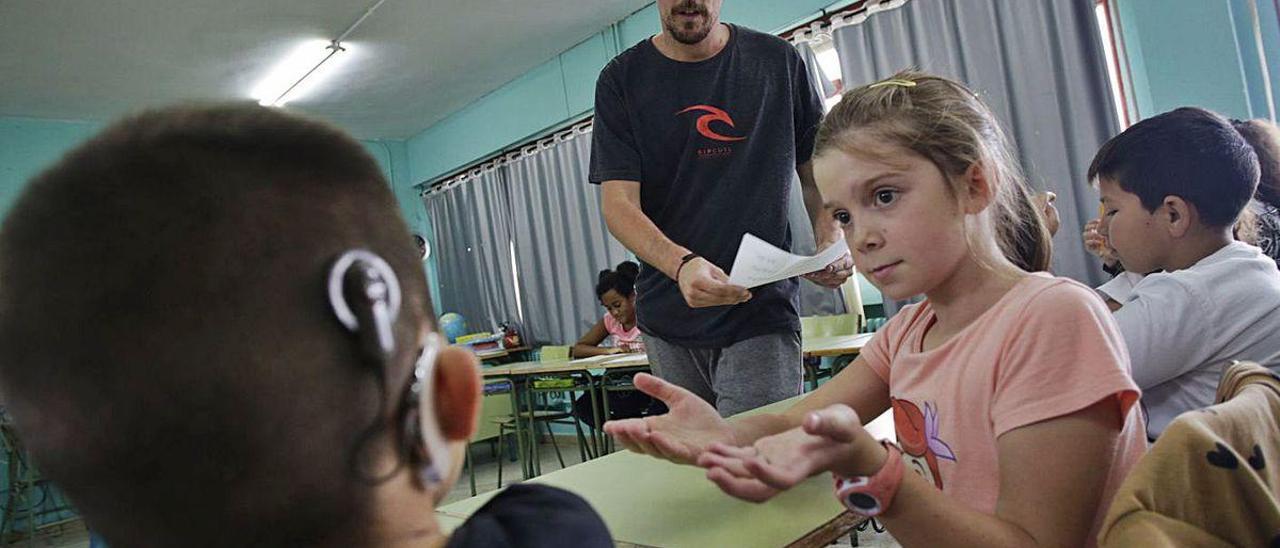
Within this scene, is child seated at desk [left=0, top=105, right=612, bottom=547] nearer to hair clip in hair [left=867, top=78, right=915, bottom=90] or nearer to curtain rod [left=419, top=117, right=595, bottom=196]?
hair clip in hair [left=867, top=78, right=915, bottom=90]

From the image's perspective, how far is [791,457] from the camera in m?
0.74

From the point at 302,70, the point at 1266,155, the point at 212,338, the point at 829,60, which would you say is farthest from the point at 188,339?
the point at 302,70

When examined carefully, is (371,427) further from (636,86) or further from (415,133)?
(415,133)

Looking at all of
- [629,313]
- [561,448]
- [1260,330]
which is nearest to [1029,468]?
[1260,330]

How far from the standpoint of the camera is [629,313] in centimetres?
552

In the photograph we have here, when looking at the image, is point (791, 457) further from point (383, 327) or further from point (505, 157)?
point (505, 157)

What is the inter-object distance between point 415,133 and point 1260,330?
26.4 feet

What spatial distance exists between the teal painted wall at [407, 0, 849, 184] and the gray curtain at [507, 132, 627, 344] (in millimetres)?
273

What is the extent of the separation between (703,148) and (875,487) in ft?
3.84

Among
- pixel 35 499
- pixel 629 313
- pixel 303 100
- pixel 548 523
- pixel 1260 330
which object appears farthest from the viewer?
pixel 303 100

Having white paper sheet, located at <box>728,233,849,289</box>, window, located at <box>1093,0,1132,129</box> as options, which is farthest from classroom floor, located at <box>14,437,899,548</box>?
window, located at <box>1093,0,1132,129</box>

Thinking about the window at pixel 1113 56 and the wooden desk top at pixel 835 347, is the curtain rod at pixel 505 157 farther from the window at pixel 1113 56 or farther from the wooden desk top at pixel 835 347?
the window at pixel 1113 56

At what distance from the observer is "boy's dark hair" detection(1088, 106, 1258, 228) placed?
5.54 ft

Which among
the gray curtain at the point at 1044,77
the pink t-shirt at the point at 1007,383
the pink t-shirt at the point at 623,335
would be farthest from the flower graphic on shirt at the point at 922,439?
the pink t-shirt at the point at 623,335
